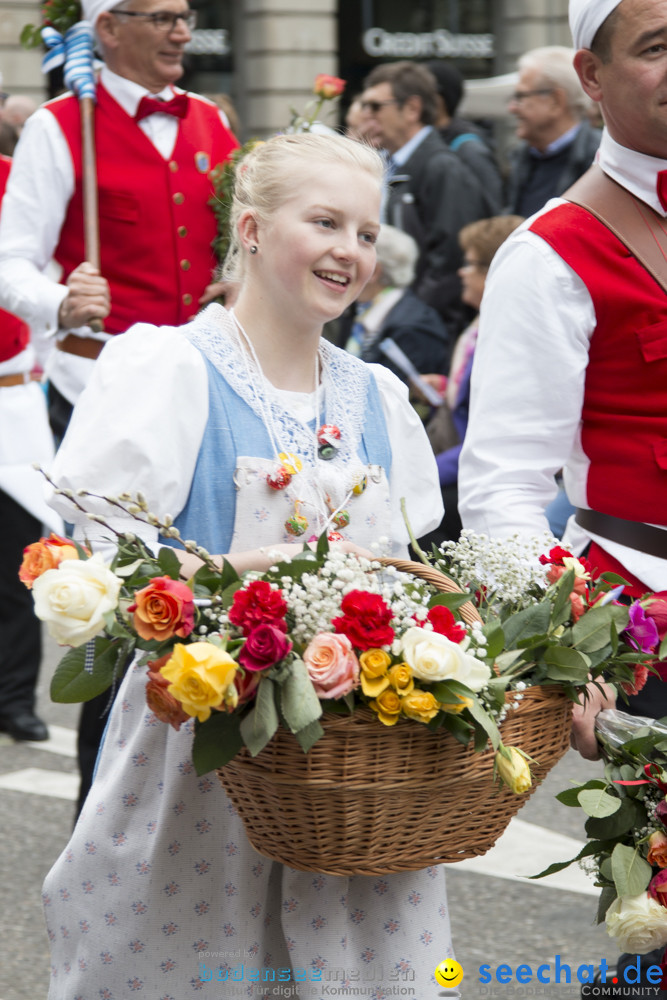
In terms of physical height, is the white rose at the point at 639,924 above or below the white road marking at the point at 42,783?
above

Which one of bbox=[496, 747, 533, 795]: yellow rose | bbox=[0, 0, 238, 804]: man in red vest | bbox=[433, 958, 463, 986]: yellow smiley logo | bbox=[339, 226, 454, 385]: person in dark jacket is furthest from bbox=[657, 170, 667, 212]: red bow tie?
bbox=[339, 226, 454, 385]: person in dark jacket

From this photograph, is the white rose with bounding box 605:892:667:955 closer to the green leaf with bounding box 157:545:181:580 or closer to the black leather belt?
the black leather belt

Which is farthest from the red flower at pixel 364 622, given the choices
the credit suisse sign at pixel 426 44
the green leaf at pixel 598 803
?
the credit suisse sign at pixel 426 44

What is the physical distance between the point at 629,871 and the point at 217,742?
697mm

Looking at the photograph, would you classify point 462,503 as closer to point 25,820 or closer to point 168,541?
point 168,541

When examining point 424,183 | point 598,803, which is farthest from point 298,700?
point 424,183

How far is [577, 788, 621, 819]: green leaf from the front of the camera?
Answer: 2.27m

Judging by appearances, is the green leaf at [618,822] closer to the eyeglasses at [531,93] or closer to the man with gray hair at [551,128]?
the man with gray hair at [551,128]

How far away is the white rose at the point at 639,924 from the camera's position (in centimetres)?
225

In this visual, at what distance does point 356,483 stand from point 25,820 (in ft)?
8.22

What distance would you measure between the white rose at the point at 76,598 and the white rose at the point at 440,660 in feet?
1.34

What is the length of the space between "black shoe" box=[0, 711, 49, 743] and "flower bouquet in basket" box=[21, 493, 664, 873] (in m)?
3.49

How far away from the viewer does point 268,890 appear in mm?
2594

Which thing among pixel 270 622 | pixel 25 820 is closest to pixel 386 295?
pixel 25 820
